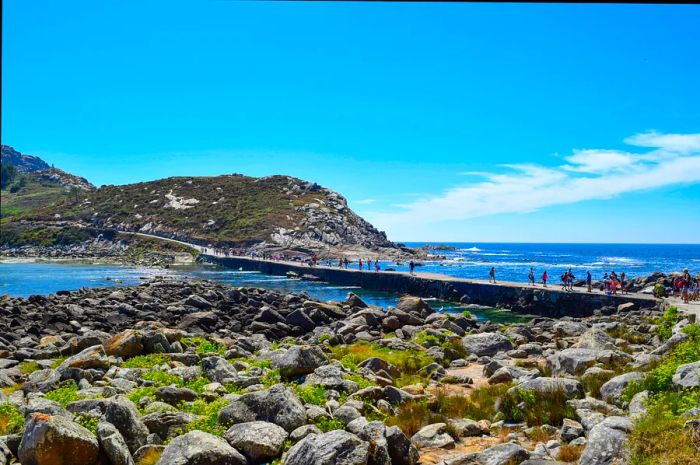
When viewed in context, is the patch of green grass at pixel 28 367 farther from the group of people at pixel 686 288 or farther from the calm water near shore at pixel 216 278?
the group of people at pixel 686 288

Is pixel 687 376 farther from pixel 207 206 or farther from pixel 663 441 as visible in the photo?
pixel 207 206

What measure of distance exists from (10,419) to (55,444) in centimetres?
333

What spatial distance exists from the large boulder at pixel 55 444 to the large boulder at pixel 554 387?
7958 mm

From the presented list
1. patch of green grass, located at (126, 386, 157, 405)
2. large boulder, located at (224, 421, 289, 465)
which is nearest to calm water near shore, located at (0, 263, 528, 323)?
patch of green grass, located at (126, 386, 157, 405)

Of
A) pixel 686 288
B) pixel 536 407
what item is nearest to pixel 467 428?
pixel 536 407

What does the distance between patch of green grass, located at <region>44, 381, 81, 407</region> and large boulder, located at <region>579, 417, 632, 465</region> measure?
30.4 feet

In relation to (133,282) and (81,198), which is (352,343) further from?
(81,198)

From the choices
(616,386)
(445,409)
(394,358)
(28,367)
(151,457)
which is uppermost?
(616,386)

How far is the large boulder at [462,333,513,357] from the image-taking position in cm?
1897

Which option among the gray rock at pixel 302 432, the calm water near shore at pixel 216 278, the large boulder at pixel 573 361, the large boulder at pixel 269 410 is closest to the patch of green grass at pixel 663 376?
the large boulder at pixel 573 361

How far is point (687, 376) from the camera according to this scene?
8773 millimetres

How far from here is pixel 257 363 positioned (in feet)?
48.7

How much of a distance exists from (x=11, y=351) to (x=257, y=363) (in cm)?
1104

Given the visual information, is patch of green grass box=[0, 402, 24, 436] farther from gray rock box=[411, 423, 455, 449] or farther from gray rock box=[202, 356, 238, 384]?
gray rock box=[411, 423, 455, 449]
